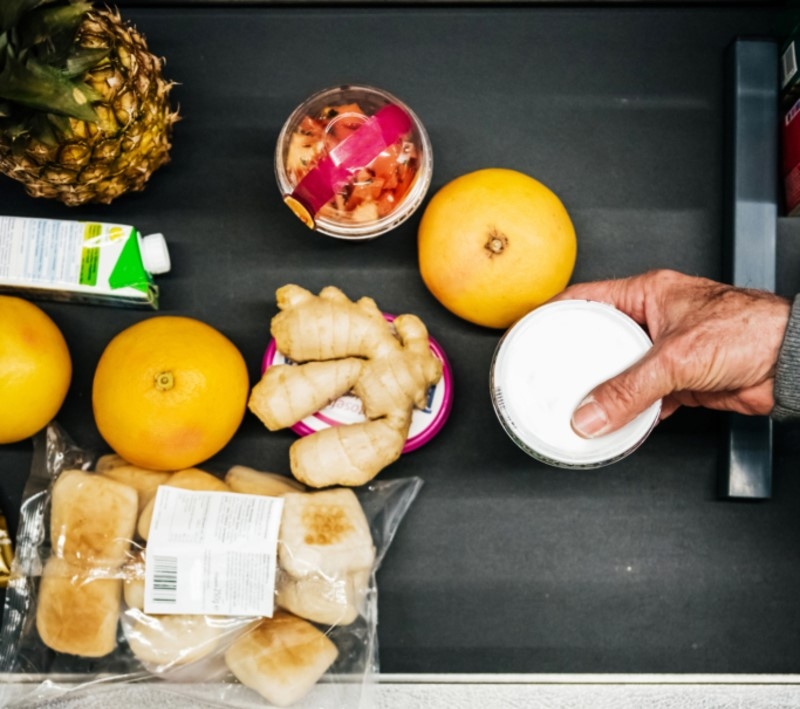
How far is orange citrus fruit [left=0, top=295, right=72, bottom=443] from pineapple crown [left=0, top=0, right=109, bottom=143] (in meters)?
0.20

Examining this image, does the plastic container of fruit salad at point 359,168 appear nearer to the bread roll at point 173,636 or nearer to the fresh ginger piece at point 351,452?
the fresh ginger piece at point 351,452

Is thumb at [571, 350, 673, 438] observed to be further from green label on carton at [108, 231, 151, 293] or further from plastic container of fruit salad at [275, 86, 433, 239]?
green label on carton at [108, 231, 151, 293]

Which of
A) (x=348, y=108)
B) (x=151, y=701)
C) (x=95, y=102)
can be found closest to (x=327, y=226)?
(x=348, y=108)

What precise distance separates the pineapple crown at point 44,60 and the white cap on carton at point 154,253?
7.4 inches

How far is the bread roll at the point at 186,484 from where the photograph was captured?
0.82 metres

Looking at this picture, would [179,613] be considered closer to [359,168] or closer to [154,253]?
[154,253]

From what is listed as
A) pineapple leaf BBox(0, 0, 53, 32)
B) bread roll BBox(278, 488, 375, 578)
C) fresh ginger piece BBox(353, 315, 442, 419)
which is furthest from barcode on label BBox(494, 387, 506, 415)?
pineapple leaf BBox(0, 0, 53, 32)

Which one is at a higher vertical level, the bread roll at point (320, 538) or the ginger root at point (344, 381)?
the ginger root at point (344, 381)

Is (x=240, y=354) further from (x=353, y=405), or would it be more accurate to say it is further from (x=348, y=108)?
(x=348, y=108)

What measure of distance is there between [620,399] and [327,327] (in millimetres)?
309

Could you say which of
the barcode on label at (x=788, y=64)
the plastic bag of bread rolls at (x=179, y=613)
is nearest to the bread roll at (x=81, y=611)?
the plastic bag of bread rolls at (x=179, y=613)

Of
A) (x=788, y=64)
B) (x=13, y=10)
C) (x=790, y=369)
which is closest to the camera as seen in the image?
(x=13, y=10)

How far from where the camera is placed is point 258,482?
85 centimetres

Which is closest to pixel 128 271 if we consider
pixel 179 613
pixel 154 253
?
pixel 154 253
